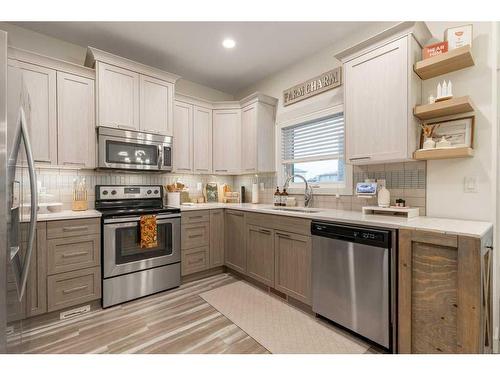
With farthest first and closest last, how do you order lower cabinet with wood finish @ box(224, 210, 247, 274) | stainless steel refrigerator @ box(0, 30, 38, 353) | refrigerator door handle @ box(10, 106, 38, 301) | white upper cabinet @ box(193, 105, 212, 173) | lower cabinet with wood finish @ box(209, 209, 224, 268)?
white upper cabinet @ box(193, 105, 212, 173)
lower cabinet with wood finish @ box(209, 209, 224, 268)
lower cabinet with wood finish @ box(224, 210, 247, 274)
refrigerator door handle @ box(10, 106, 38, 301)
stainless steel refrigerator @ box(0, 30, 38, 353)

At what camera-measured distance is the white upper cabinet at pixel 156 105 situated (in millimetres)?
2893

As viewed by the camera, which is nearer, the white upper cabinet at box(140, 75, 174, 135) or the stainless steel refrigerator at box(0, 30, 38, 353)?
the stainless steel refrigerator at box(0, 30, 38, 353)

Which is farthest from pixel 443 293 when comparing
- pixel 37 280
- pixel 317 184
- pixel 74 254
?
pixel 37 280

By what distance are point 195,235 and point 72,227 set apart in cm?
125

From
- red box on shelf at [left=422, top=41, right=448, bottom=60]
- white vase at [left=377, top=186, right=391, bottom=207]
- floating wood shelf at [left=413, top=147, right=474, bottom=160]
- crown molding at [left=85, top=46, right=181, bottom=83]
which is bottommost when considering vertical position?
white vase at [left=377, top=186, right=391, bottom=207]

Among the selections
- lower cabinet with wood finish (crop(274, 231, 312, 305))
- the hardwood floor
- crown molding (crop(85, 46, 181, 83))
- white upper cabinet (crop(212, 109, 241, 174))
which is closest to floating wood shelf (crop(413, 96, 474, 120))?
lower cabinet with wood finish (crop(274, 231, 312, 305))

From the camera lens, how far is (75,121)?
252 cm

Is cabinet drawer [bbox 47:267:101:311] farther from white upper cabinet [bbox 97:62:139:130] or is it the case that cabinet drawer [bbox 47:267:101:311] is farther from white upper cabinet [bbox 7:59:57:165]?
white upper cabinet [bbox 97:62:139:130]

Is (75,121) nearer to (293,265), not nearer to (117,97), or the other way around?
(117,97)

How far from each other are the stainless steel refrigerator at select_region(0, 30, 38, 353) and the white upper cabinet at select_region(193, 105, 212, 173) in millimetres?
2143

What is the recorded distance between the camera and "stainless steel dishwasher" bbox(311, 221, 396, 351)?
1671mm

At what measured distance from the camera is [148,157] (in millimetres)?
2914

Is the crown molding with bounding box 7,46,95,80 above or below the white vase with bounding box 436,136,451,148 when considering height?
above

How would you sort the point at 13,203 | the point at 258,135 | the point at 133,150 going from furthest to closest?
the point at 258,135, the point at 133,150, the point at 13,203
